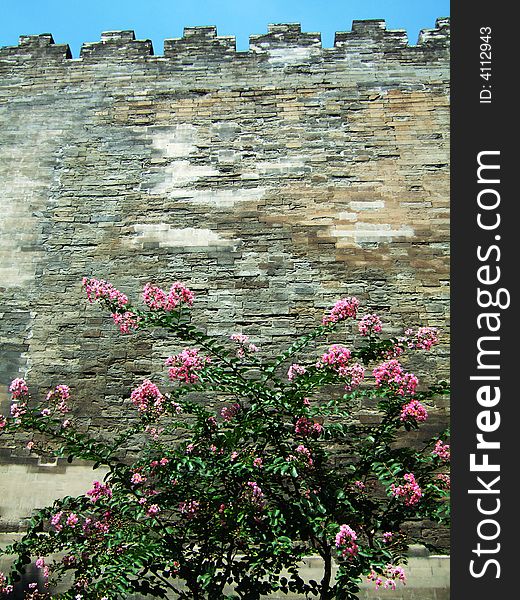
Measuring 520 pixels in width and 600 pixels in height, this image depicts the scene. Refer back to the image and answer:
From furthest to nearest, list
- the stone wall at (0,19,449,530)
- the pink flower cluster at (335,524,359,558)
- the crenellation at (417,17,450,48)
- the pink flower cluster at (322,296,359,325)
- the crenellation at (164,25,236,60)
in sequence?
the crenellation at (164,25,236,60)
the crenellation at (417,17,450,48)
the stone wall at (0,19,449,530)
the pink flower cluster at (322,296,359,325)
the pink flower cluster at (335,524,359,558)

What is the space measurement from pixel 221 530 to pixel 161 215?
393 cm

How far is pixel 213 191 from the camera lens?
645cm

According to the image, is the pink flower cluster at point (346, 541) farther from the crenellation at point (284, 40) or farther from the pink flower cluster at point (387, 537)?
the crenellation at point (284, 40)

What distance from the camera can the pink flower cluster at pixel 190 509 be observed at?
3.32m

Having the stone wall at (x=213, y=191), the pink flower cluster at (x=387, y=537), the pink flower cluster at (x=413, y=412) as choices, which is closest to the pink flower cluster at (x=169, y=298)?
the pink flower cluster at (x=413, y=412)

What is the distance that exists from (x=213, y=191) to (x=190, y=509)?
3926 millimetres

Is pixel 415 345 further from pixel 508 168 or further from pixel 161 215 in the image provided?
pixel 161 215

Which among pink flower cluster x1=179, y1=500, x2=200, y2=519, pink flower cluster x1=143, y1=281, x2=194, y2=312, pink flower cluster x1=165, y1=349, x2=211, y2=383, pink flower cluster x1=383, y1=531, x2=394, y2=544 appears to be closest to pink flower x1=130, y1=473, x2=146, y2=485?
pink flower cluster x1=179, y1=500, x2=200, y2=519

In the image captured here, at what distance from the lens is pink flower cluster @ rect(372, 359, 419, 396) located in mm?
3519

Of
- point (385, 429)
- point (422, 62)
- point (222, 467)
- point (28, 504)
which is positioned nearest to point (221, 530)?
point (222, 467)

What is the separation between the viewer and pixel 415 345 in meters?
3.97

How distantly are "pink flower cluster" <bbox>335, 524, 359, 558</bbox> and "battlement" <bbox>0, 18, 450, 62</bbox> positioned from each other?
597 centimetres

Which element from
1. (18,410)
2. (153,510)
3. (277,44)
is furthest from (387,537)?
(277,44)

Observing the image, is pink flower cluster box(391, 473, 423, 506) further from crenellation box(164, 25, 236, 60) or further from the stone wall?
crenellation box(164, 25, 236, 60)
